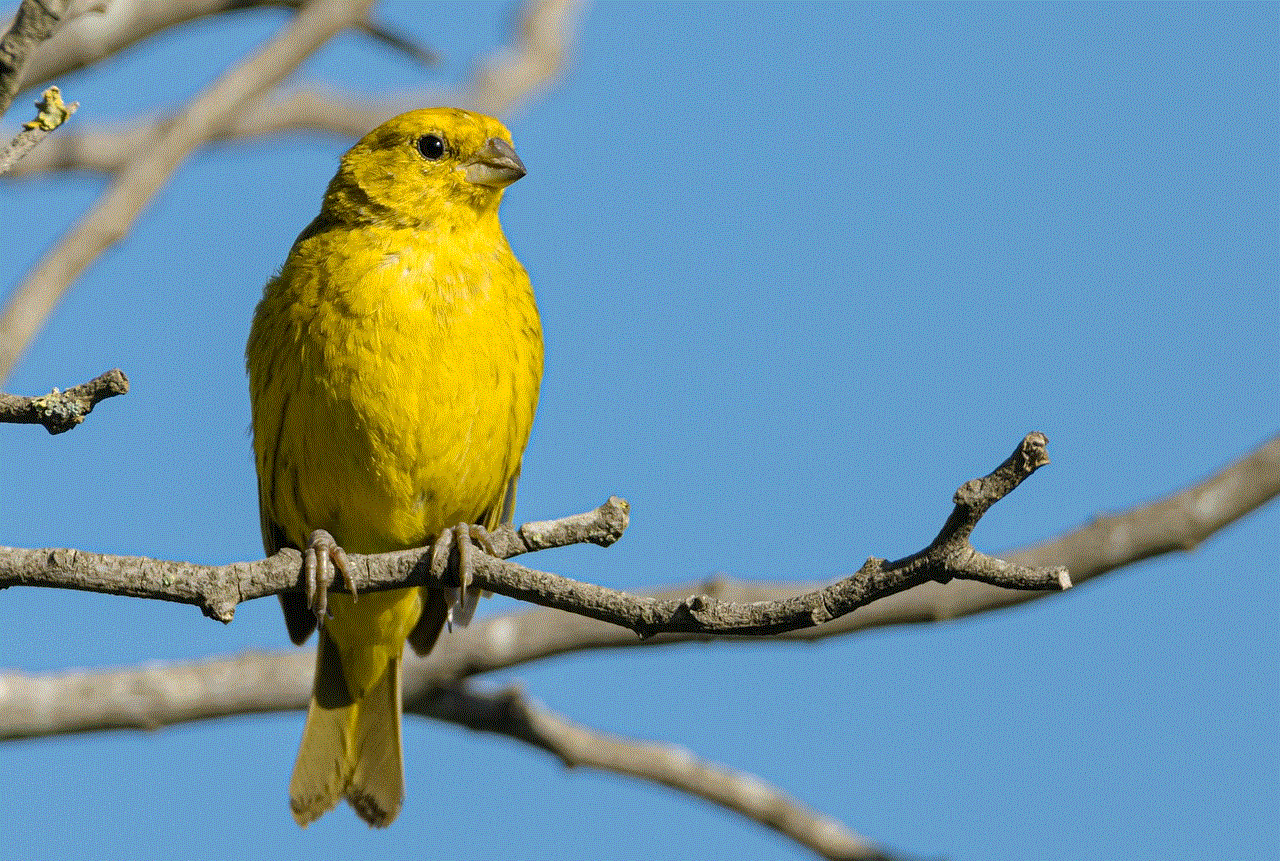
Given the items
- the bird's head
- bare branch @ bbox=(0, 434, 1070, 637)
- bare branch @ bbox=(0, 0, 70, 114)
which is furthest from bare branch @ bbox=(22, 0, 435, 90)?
bare branch @ bbox=(0, 0, 70, 114)

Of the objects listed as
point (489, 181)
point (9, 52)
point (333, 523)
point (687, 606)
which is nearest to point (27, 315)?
point (333, 523)

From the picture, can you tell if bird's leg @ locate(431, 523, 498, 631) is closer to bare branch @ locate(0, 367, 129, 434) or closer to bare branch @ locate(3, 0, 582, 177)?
bare branch @ locate(0, 367, 129, 434)

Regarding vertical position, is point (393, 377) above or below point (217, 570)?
above

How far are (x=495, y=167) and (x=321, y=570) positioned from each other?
6.37 ft

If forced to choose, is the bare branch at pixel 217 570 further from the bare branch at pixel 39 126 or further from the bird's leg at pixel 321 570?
the bare branch at pixel 39 126

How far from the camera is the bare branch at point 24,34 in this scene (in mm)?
3209

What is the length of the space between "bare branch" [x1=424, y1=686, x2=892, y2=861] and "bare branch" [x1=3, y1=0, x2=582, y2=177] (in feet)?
13.1

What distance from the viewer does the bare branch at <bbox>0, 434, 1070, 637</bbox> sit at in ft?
10.5

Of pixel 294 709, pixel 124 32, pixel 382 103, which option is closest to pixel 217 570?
pixel 294 709

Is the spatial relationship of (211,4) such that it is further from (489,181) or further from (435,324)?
(435,324)

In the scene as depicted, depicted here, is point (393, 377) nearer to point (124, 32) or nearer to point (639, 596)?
point (639, 596)

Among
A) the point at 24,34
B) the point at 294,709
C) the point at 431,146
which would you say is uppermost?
the point at 431,146

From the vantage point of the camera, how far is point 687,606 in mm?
3537

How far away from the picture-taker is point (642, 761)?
6.47 meters
